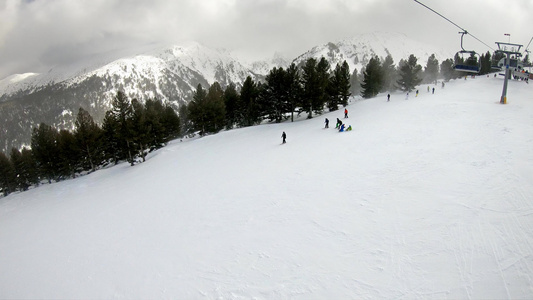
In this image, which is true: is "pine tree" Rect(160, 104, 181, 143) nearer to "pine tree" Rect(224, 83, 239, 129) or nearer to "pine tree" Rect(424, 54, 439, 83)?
"pine tree" Rect(224, 83, 239, 129)

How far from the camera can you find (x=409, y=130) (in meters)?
24.0

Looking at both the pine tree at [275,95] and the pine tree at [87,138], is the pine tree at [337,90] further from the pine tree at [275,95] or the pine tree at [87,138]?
the pine tree at [87,138]

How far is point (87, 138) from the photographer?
146 feet

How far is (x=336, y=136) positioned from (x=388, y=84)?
6047cm

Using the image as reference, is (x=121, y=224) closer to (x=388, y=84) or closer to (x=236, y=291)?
(x=236, y=291)

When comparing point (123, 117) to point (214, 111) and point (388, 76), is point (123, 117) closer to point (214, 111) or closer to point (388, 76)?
point (214, 111)

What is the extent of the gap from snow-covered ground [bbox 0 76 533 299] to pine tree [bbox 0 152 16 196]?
4246 cm

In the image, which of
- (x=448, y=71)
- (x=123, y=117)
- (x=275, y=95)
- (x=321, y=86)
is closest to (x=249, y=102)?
(x=275, y=95)

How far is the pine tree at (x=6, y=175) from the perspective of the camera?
170ft

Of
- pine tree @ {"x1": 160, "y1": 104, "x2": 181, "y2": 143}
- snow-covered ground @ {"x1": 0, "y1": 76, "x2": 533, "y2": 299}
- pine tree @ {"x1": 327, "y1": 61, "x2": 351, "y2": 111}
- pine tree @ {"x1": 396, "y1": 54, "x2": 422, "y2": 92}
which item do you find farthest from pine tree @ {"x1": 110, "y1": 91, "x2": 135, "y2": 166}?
pine tree @ {"x1": 396, "y1": 54, "x2": 422, "y2": 92}

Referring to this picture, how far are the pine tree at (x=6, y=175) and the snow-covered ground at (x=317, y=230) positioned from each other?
139 ft

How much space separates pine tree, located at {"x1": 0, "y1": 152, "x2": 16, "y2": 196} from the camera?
51.8 m

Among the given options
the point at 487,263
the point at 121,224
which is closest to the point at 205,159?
the point at 121,224

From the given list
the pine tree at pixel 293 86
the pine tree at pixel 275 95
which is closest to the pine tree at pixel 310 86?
the pine tree at pixel 293 86
